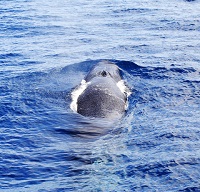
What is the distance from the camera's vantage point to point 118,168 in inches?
486

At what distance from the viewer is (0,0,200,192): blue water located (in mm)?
12141

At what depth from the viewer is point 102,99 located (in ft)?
54.1

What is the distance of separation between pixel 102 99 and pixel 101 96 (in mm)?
232

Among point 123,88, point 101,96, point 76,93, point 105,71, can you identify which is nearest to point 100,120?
point 101,96

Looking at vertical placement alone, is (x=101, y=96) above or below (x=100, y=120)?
above

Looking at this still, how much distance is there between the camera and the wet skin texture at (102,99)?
15898 mm

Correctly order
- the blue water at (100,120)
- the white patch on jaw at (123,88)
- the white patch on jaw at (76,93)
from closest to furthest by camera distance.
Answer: the blue water at (100,120), the white patch on jaw at (76,93), the white patch on jaw at (123,88)

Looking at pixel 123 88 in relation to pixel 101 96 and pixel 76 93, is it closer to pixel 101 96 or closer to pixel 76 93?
pixel 76 93

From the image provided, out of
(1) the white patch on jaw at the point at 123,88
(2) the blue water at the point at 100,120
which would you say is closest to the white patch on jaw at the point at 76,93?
(2) the blue water at the point at 100,120

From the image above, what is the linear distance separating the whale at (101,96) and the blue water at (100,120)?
0.37m

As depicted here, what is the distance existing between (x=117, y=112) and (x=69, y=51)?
9868mm

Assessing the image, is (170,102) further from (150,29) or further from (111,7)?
(111,7)

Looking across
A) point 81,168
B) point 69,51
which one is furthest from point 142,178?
point 69,51

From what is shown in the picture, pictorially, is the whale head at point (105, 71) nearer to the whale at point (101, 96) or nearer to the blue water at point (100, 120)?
the whale at point (101, 96)
